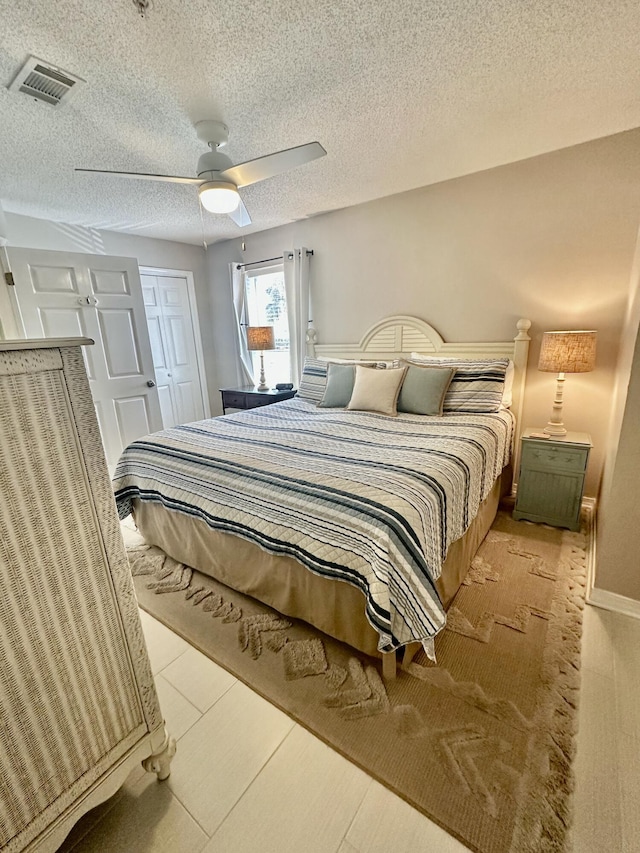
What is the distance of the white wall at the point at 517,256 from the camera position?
92.3 inches

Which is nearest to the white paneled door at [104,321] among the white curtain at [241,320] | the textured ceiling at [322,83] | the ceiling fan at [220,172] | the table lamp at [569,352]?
the textured ceiling at [322,83]

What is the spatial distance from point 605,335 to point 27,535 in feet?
10.5

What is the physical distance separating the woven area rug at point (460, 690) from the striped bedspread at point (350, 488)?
27 cm

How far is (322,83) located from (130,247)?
3.10 metres

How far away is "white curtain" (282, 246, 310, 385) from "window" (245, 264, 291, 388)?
0.93 feet

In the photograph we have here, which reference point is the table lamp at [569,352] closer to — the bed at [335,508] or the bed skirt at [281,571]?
the bed at [335,508]

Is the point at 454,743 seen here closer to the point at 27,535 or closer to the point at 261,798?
the point at 261,798

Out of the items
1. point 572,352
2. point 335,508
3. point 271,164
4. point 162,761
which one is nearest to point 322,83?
point 271,164

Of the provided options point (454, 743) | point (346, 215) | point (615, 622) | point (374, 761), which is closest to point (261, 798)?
point (374, 761)

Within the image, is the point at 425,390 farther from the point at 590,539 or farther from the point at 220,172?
the point at 220,172

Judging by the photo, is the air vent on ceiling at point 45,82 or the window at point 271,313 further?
the window at point 271,313

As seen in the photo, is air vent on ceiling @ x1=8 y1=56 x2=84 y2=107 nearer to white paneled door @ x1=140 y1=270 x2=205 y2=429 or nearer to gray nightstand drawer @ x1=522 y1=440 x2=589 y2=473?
white paneled door @ x1=140 y1=270 x2=205 y2=429

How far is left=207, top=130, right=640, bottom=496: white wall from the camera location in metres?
2.34

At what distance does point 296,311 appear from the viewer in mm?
3869
